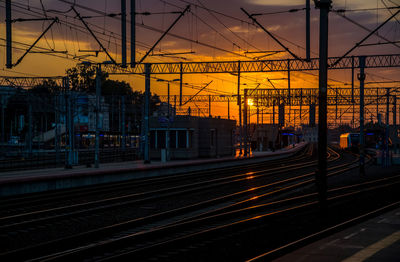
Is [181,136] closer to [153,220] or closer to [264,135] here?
[153,220]

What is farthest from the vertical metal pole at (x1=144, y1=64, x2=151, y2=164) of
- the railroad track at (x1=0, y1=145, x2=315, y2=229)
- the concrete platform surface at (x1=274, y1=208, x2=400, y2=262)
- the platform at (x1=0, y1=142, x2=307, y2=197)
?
the concrete platform surface at (x1=274, y1=208, x2=400, y2=262)

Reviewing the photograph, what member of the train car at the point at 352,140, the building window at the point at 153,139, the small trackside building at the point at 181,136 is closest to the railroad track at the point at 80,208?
the small trackside building at the point at 181,136

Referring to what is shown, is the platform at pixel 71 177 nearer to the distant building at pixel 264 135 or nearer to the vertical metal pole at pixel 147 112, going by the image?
the vertical metal pole at pixel 147 112

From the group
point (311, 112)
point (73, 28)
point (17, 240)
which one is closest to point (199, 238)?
point (17, 240)

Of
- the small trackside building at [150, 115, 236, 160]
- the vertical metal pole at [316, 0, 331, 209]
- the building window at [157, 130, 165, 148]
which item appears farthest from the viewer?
the building window at [157, 130, 165, 148]

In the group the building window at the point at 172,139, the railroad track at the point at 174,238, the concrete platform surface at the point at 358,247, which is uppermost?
the building window at the point at 172,139

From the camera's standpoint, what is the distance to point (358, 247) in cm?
979

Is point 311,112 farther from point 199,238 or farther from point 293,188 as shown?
point 199,238

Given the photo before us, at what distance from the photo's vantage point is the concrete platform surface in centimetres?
873

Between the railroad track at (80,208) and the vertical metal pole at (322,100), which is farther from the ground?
the vertical metal pole at (322,100)

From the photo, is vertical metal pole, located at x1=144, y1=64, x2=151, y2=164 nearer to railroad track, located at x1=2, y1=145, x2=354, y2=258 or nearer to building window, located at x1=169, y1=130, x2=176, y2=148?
building window, located at x1=169, y1=130, x2=176, y2=148

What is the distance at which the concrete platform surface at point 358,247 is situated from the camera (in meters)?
8.73

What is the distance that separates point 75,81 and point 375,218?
111 metres

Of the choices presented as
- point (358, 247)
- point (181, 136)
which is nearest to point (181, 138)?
point (181, 136)
